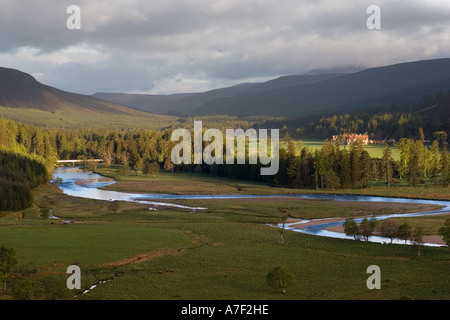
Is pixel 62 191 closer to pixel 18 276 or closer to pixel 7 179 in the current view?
pixel 7 179

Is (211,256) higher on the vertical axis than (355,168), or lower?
lower

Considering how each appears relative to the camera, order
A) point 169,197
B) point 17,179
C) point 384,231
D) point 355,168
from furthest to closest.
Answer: point 355,168 < point 169,197 < point 17,179 < point 384,231

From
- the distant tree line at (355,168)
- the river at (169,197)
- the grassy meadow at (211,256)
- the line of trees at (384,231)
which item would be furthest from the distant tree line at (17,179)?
the distant tree line at (355,168)

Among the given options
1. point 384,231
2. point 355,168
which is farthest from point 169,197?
point 384,231

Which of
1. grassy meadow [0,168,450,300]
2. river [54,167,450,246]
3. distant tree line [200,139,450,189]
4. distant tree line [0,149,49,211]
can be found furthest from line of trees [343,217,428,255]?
distant tree line [0,149,49,211]

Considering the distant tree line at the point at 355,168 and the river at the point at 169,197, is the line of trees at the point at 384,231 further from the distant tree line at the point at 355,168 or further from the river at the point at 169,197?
the distant tree line at the point at 355,168

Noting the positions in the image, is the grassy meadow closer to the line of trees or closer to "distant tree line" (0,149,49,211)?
the line of trees

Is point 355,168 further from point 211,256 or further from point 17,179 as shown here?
point 211,256
